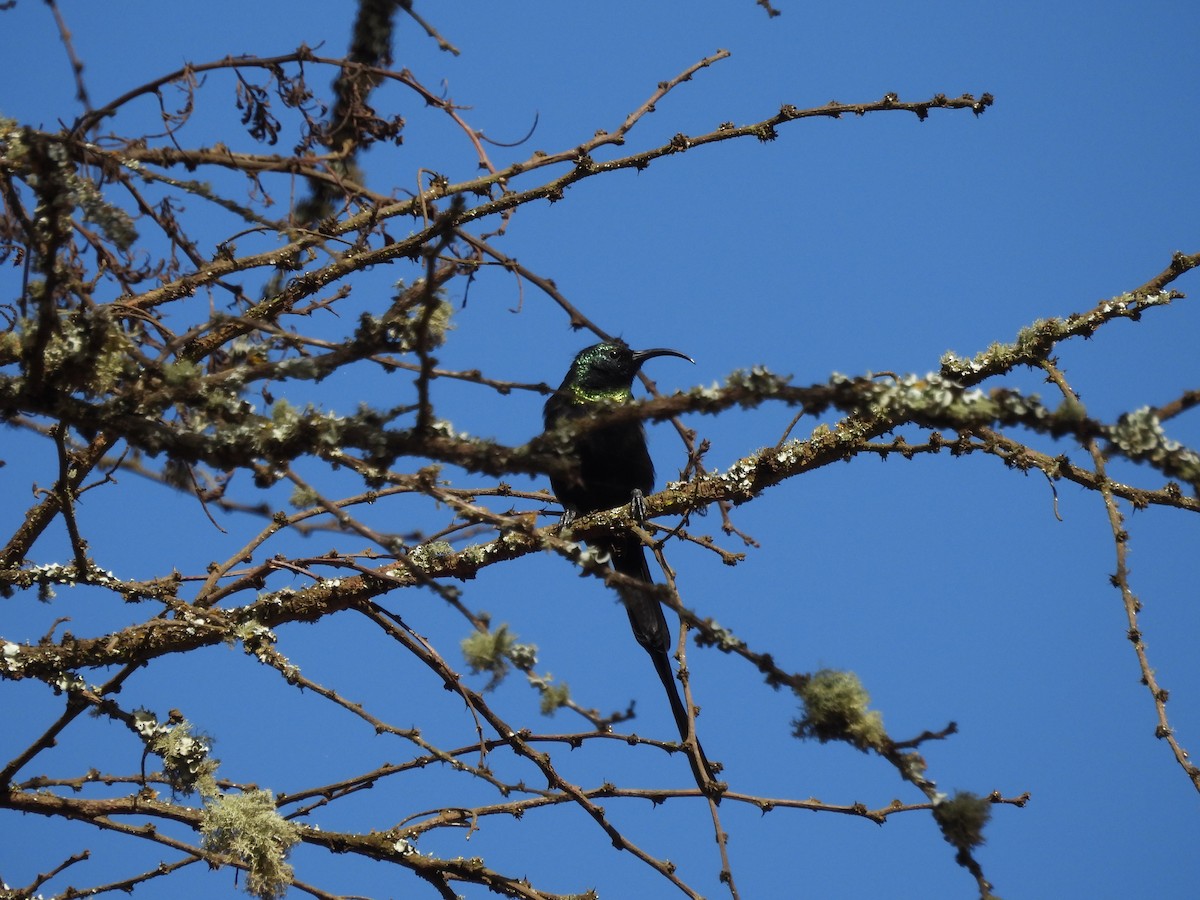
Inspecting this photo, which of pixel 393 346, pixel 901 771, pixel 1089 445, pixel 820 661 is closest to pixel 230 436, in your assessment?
pixel 393 346

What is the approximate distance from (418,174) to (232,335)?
0.63 metres

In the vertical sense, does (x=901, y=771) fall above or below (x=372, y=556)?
below

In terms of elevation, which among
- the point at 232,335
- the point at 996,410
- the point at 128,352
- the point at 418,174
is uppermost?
the point at 418,174

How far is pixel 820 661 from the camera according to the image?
1.90 meters

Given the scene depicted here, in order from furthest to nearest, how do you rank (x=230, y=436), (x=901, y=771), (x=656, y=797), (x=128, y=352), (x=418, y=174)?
1. (x=418, y=174)
2. (x=656, y=797)
3. (x=128, y=352)
4. (x=230, y=436)
5. (x=901, y=771)

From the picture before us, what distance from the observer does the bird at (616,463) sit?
4309 millimetres

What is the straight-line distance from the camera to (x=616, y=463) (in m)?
4.92

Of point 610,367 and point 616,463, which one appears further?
point 610,367

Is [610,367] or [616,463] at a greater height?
[610,367]

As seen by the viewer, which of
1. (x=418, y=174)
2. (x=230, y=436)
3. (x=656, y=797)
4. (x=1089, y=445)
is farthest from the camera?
(x=418, y=174)

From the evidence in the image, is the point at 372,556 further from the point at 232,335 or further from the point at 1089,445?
the point at 1089,445

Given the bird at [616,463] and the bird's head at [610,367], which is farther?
the bird's head at [610,367]

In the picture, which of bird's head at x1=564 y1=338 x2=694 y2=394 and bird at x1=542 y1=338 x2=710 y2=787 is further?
bird's head at x1=564 y1=338 x2=694 y2=394

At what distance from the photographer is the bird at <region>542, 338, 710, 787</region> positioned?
14.1 ft
